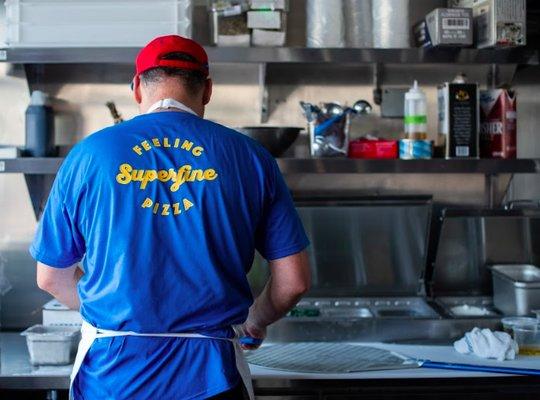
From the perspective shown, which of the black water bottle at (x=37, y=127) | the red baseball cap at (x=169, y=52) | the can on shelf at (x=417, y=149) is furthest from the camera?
the black water bottle at (x=37, y=127)

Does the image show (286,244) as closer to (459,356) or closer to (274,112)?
(459,356)

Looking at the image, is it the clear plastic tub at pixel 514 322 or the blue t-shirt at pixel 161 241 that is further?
the clear plastic tub at pixel 514 322

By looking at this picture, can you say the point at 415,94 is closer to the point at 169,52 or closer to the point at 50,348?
the point at 169,52

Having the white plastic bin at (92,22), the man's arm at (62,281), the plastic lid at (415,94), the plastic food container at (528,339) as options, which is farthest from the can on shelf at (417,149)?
the man's arm at (62,281)

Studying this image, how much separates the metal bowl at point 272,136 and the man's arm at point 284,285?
3.17 feet

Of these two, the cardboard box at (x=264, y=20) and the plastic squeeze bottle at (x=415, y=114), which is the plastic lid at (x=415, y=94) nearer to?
the plastic squeeze bottle at (x=415, y=114)

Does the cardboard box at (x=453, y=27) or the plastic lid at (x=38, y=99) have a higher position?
the cardboard box at (x=453, y=27)

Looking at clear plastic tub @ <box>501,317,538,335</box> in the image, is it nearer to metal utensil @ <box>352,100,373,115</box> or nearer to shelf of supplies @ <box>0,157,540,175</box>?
shelf of supplies @ <box>0,157,540,175</box>

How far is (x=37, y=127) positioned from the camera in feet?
9.66

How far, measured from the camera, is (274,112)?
3.11 metres

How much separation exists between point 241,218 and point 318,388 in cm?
86

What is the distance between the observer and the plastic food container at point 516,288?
9.07 ft

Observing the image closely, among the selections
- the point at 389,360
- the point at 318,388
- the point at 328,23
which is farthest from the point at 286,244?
the point at 328,23

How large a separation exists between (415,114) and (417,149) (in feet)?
0.48
